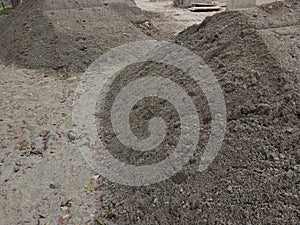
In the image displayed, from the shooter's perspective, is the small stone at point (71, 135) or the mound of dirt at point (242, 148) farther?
the small stone at point (71, 135)

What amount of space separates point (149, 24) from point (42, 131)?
637cm

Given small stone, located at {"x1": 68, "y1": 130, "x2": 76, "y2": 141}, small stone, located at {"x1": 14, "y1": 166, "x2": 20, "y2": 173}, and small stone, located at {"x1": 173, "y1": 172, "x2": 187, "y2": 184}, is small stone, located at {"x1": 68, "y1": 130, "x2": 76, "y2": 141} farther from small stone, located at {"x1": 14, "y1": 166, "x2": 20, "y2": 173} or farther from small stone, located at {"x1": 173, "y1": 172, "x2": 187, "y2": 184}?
small stone, located at {"x1": 173, "y1": 172, "x2": 187, "y2": 184}

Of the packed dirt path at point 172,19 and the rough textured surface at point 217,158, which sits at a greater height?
the rough textured surface at point 217,158

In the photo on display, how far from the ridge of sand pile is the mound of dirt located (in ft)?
10.7

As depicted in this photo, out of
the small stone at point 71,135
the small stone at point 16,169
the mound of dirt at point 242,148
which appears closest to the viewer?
the mound of dirt at point 242,148

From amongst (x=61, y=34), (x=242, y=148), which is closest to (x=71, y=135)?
(x=242, y=148)

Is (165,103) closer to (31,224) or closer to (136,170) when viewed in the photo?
(136,170)

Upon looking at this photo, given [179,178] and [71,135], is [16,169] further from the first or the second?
[179,178]

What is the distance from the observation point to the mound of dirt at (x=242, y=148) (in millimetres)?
2275

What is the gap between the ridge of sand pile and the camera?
20.5ft

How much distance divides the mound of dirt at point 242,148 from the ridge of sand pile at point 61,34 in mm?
3249

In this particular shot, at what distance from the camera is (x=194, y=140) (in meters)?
2.83

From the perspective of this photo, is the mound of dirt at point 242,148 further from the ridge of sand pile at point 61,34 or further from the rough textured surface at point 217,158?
the ridge of sand pile at point 61,34

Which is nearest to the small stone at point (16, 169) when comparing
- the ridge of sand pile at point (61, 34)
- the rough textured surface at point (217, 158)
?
the rough textured surface at point (217, 158)
